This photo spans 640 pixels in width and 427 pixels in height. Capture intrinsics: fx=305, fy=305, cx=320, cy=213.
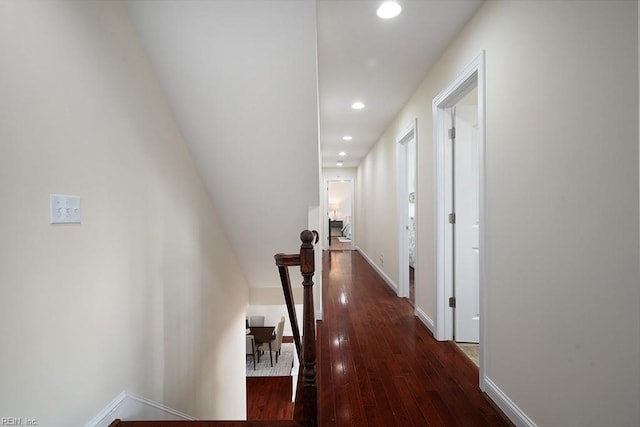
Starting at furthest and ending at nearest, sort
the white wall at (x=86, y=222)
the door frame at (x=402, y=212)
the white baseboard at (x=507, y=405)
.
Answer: the door frame at (x=402, y=212), the white baseboard at (x=507, y=405), the white wall at (x=86, y=222)

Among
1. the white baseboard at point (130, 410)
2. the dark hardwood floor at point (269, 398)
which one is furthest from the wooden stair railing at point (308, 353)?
the dark hardwood floor at point (269, 398)

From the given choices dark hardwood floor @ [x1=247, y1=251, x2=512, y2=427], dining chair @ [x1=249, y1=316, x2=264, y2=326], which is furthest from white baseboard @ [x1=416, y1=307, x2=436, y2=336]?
dining chair @ [x1=249, y1=316, x2=264, y2=326]

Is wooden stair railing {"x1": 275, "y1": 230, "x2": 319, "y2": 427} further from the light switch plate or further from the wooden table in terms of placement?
the wooden table

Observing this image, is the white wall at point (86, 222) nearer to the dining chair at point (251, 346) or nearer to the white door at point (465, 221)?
the white door at point (465, 221)

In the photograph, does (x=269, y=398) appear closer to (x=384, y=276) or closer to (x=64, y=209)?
(x=384, y=276)

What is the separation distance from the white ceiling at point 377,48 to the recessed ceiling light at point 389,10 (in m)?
0.03

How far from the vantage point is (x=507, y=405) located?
170 centimetres

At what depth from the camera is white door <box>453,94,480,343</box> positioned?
2.69 meters

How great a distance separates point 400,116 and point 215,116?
107 inches

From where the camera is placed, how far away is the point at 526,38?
1.53 meters

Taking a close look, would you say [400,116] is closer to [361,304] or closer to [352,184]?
[361,304]

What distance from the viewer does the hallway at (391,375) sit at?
1.73m

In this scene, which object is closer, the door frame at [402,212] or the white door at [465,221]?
the white door at [465,221]

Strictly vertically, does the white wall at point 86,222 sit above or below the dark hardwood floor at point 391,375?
above
